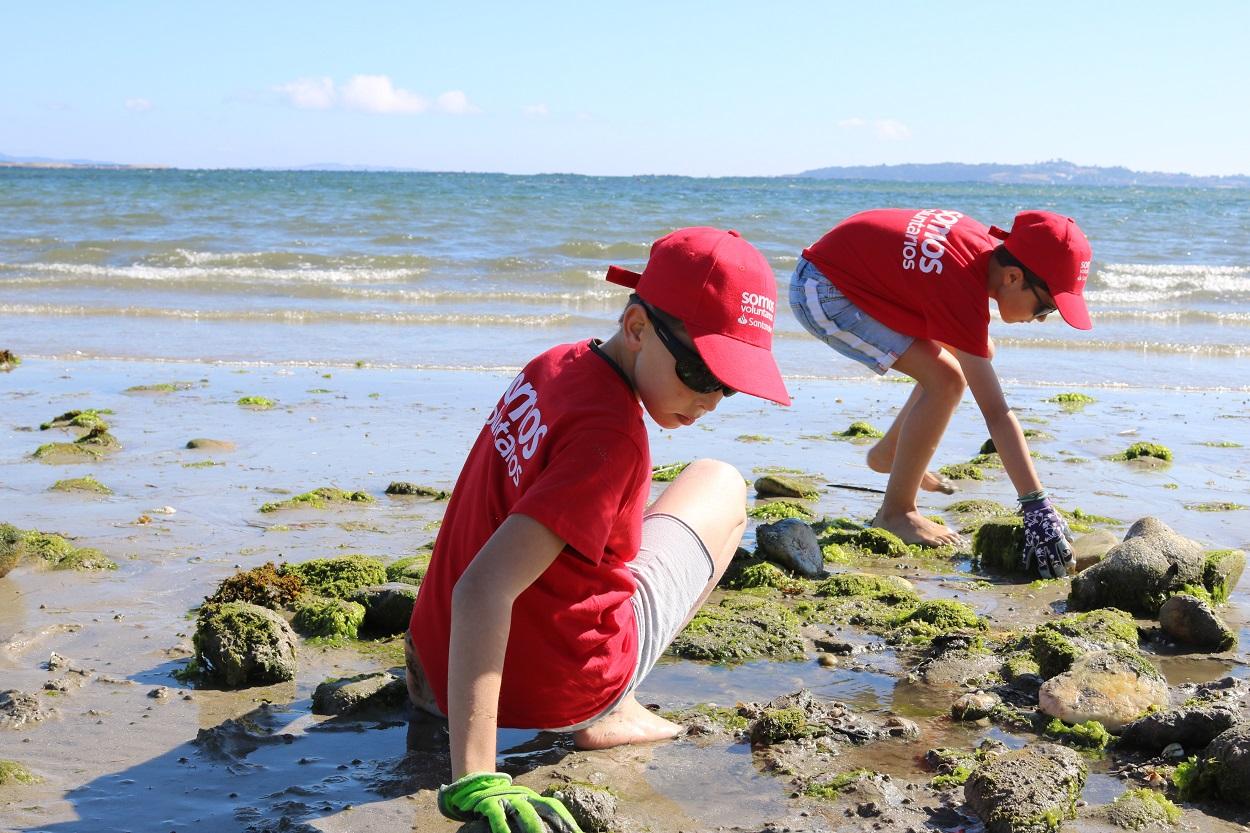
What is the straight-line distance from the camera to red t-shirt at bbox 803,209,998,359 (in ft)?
16.0

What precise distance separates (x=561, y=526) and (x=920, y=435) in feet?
10.5

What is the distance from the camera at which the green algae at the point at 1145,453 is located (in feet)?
22.4

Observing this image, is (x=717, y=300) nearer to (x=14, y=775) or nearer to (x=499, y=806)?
(x=499, y=806)

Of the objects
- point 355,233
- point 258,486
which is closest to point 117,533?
point 258,486

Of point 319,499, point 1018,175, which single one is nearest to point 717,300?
point 319,499

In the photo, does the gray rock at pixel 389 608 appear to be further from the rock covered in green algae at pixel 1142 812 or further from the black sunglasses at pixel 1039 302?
the black sunglasses at pixel 1039 302

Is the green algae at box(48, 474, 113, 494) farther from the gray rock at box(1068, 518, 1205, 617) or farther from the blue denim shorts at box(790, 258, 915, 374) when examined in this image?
the gray rock at box(1068, 518, 1205, 617)

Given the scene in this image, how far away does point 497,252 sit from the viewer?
19094 mm

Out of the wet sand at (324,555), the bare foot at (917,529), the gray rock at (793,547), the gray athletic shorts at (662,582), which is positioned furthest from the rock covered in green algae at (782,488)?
the gray athletic shorts at (662,582)

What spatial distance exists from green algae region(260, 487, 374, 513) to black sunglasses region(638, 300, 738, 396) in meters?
3.23

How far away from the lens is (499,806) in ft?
6.77

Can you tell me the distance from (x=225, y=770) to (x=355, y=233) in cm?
1951

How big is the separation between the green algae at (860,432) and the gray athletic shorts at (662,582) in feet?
13.8

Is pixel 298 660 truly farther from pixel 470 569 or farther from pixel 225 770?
pixel 470 569
